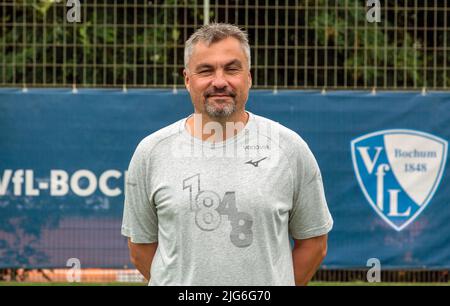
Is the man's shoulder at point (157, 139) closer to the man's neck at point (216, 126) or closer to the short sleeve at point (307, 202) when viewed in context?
the man's neck at point (216, 126)

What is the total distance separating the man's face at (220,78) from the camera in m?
3.44

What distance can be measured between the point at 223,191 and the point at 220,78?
16.4 inches

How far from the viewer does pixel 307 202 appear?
353 centimetres

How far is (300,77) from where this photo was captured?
1046cm

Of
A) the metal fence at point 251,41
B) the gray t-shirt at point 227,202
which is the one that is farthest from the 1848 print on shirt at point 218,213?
the metal fence at point 251,41

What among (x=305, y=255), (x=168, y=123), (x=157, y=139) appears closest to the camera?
(x=157, y=139)

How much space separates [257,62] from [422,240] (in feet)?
8.73

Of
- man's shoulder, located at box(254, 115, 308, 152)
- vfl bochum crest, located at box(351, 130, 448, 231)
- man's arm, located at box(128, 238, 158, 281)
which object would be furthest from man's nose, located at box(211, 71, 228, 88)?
vfl bochum crest, located at box(351, 130, 448, 231)

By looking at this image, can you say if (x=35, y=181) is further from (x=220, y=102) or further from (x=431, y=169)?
(x=220, y=102)

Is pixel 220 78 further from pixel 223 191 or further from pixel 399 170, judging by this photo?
pixel 399 170

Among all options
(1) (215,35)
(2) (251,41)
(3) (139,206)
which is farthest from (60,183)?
(1) (215,35)

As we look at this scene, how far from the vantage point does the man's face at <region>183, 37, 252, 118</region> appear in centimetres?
344

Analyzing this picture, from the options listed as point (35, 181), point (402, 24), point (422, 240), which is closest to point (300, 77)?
point (402, 24)

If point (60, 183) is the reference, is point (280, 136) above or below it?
above
